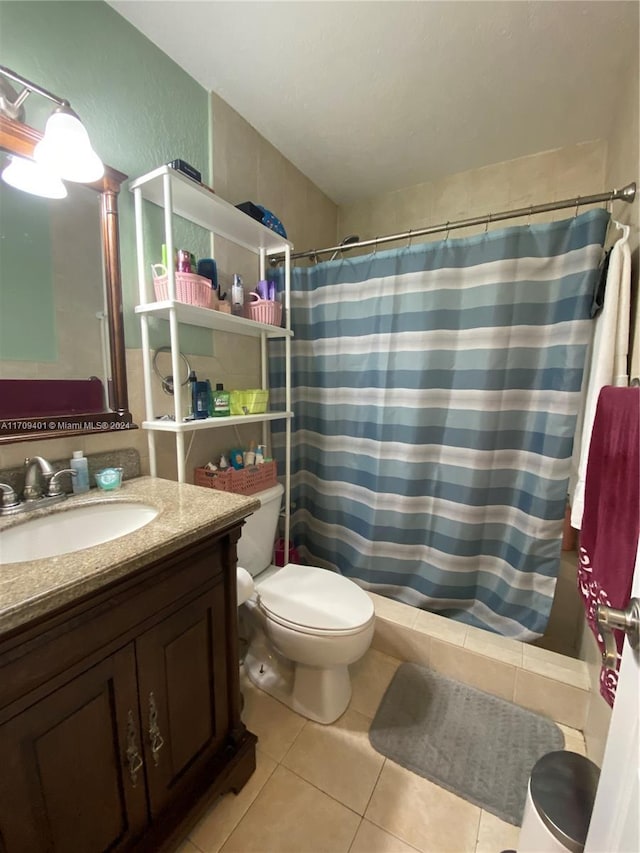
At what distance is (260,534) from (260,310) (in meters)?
0.96

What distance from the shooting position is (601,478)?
84 cm

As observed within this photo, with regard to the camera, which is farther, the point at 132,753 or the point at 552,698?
the point at 552,698

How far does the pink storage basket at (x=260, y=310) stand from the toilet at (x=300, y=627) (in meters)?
0.75

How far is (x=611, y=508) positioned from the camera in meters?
0.75

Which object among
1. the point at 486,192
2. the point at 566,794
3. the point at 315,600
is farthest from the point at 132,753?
the point at 486,192

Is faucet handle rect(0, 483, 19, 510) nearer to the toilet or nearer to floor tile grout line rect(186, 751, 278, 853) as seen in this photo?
the toilet

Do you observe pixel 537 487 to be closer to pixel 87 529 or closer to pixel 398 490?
pixel 398 490

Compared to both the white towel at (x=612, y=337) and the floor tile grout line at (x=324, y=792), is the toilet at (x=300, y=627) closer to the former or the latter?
the floor tile grout line at (x=324, y=792)

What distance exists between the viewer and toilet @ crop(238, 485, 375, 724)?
1.10 metres

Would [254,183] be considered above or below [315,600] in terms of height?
above

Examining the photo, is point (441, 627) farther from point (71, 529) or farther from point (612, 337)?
point (71, 529)

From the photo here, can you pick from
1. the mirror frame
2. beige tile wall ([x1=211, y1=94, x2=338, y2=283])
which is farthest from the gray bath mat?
beige tile wall ([x1=211, y1=94, x2=338, y2=283])

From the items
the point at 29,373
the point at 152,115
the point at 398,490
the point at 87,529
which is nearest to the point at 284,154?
the point at 152,115

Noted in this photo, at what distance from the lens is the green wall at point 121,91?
91 cm
